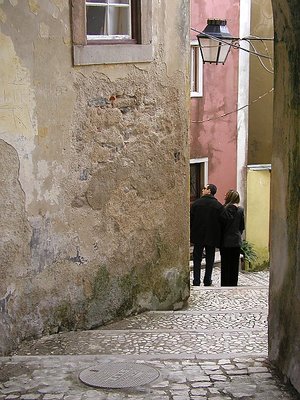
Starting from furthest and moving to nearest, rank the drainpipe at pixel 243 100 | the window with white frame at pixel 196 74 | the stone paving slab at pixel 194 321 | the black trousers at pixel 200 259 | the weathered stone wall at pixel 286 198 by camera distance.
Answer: the drainpipe at pixel 243 100
the window with white frame at pixel 196 74
the black trousers at pixel 200 259
the stone paving slab at pixel 194 321
the weathered stone wall at pixel 286 198

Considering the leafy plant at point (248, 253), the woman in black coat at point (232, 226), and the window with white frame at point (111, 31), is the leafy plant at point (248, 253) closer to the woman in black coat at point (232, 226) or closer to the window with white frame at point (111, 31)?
the woman in black coat at point (232, 226)

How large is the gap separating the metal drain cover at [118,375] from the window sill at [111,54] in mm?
2779

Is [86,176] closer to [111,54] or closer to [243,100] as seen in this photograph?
[111,54]

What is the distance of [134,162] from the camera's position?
7441mm

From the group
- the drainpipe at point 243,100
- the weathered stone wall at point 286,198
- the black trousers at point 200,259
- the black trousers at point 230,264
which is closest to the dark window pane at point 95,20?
the weathered stone wall at point 286,198

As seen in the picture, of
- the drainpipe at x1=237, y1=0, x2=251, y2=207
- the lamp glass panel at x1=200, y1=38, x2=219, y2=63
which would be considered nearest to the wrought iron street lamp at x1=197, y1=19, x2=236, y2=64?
the lamp glass panel at x1=200, y1=38, x2=219, y2=63

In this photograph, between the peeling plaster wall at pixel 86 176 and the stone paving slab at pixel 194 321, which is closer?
the peeling plaster wall at pixel 86 176

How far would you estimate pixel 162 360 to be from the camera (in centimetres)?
562

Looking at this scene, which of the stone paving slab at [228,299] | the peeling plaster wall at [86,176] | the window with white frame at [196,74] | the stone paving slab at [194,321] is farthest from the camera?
the window with white frame at [196,74]

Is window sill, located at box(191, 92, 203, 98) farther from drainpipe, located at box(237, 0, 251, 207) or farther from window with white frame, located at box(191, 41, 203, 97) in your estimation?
drainpipe, located at box(237, 0, 251, 207)

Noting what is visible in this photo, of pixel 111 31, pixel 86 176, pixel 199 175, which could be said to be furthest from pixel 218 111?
pixel 86 176

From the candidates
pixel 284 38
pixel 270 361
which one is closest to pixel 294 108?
pixel 284 38

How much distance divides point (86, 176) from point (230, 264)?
3.99 meters

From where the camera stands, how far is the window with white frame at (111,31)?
6605 millimetres
